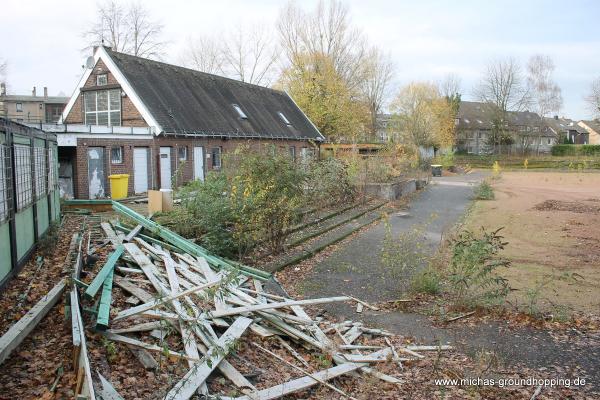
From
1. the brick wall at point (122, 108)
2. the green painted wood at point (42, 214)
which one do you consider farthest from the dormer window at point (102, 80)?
the green painted wood at point (42, 214)

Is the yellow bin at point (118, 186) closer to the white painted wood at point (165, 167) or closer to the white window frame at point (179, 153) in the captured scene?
the white painted wood at point (165, 167)

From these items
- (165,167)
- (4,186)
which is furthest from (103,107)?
(4,186)

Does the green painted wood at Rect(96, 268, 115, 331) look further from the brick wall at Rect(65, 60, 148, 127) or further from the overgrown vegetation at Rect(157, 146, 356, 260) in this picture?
the brick wall at Rect(65, 60, 148, 127)

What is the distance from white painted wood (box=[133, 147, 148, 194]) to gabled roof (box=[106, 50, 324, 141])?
4.96 feet

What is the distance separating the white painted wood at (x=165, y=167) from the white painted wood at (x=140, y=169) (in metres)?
0.81

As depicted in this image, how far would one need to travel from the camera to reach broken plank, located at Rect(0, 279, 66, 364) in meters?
5.17

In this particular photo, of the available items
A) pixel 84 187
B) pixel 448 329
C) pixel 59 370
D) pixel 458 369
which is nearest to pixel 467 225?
pixel 448 329

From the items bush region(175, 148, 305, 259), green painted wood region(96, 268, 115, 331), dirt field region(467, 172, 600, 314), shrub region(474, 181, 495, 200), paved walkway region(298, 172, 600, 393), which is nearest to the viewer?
green painted wood region(96, 268, 115, 331)

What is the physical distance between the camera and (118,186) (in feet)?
68.3

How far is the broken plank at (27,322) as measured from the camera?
5172mm

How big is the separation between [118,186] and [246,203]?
437 inches

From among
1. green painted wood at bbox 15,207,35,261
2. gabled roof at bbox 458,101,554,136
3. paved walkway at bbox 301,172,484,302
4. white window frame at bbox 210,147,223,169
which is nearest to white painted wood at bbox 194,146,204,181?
white window frame at bbox 210,147,223,169

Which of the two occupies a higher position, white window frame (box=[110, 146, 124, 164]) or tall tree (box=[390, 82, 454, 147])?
tall tree (box=[390, 82, 454, 147])

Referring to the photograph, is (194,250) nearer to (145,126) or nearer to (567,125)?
(145,126)
